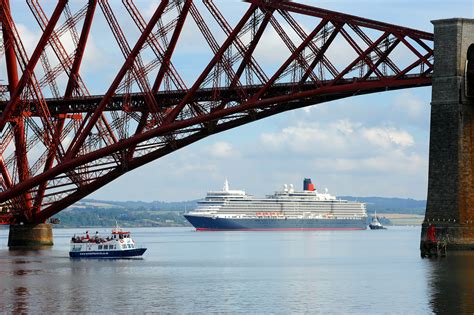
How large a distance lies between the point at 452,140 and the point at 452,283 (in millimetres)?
16059

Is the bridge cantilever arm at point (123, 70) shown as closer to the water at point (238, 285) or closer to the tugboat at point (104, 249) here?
the water at point (238, 285)

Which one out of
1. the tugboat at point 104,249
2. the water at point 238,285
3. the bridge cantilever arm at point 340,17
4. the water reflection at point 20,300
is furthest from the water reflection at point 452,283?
the tugboat at point 104,249

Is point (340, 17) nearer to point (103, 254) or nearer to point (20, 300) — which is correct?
point (103, 254)

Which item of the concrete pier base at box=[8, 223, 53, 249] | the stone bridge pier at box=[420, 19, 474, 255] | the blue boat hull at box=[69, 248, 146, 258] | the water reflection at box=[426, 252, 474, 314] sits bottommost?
the water reflection at box=[426, 252, 474, 314]

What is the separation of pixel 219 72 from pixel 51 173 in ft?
41.3

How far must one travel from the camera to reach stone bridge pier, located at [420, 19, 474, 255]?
242ft

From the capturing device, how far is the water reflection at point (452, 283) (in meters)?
50.9

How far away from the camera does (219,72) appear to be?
3155 inches

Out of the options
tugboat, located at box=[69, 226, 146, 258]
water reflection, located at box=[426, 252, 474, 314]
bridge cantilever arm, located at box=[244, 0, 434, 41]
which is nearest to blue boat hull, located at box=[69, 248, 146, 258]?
tugboat, located at box=[69, 226, 146, 258]

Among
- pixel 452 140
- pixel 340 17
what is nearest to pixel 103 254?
pixel 340 17

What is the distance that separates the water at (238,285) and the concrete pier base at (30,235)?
31.8 ft

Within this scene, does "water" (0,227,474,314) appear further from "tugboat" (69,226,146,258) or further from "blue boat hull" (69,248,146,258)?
"tugboat" (69,226,146,258)

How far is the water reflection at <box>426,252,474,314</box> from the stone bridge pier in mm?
1769

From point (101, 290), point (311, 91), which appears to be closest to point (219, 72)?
point (311, 91)
